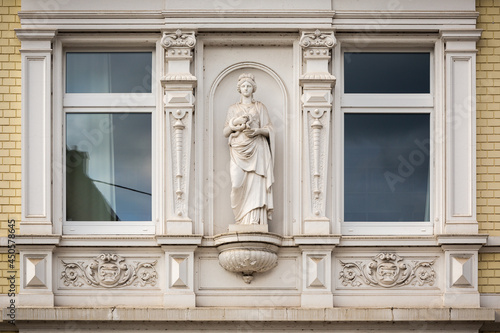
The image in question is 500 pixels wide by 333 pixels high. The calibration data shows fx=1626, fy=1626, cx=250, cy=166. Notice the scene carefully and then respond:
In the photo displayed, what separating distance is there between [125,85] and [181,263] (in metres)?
3.19

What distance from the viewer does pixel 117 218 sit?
26.6 meters

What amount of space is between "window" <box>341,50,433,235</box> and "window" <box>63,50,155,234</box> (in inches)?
130

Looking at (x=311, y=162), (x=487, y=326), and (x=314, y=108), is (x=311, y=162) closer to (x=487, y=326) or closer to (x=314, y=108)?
(x=314, y=108)

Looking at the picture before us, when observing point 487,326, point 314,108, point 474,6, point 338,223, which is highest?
point 474,6

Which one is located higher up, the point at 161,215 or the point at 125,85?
the point at 125,85

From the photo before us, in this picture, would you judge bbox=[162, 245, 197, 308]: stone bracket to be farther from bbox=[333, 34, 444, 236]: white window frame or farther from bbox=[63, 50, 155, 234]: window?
bbox=[333, 34, 444, 236]: white window frame

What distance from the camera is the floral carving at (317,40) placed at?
26484 mm

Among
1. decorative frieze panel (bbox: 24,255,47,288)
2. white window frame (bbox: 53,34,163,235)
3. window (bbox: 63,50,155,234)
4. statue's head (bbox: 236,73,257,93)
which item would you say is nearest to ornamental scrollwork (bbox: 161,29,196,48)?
white window frame (bbox: 53,34,163,235)

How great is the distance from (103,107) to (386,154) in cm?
473

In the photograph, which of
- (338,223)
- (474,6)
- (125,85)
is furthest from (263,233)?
(474,6)

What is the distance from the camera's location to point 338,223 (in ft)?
86.2

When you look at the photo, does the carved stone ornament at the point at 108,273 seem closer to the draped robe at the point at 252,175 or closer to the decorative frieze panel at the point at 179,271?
the decorative frieze panel at the point at 179,271

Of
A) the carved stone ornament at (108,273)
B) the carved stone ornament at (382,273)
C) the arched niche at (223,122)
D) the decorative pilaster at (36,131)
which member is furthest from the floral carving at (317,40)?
the carved stone ornament at (108,273)

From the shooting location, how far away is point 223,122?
26656 mm
